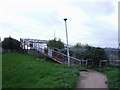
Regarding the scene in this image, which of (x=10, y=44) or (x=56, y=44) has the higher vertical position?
(x=10, y=44)

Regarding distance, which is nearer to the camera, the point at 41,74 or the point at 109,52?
the point at 41,74

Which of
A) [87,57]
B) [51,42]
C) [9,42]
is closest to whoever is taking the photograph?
[87,57]

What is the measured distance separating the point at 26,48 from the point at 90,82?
96.1 feet

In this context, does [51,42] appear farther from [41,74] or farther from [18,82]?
[18,82]

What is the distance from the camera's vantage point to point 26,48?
46938 millimetres

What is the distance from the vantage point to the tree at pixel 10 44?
49.7 m

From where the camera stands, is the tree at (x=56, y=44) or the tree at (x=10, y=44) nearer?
the tree at (x=56, y=44)

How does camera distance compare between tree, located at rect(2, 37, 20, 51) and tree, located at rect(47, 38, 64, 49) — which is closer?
tree, located at rect(47, 38, 64, 49)

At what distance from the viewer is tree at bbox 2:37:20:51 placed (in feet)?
163

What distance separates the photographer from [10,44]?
164 ft

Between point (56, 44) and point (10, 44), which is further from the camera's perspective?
point (10, 44)

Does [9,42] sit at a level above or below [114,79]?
above

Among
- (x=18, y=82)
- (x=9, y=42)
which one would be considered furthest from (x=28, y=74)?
(x=9, y=42)

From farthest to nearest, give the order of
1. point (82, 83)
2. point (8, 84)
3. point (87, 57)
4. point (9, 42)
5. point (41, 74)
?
1. point (9, 42)
2. point (87, 57)
3. point (41, 74)
4. point (82, 83)
5. point (8, 84)
